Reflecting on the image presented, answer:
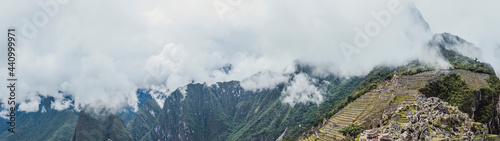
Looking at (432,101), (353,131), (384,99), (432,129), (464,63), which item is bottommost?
(353,131)

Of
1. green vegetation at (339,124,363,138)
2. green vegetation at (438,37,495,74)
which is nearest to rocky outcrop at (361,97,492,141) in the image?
green vegetation at (339,124,363,138)

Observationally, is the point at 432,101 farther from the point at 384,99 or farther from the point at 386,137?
the point at 386,137

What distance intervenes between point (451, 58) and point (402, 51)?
33.5 meters

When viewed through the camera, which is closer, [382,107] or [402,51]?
[382,107]

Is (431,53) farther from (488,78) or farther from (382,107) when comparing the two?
(382,107)

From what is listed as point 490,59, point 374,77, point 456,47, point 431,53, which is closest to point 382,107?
point 374,77

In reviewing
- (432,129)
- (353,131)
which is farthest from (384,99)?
(432,129)

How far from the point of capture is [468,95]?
68.4m

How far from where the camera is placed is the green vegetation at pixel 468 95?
6500cm

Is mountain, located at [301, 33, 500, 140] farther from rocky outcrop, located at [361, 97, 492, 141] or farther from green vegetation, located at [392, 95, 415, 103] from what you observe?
rocky outcrop, located at [361, 97, 492, 141]

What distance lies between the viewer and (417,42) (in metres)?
166

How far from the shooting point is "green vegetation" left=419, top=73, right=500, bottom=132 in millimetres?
65000

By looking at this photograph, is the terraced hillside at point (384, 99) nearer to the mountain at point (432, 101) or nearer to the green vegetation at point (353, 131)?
the mountain at point (432, 101)

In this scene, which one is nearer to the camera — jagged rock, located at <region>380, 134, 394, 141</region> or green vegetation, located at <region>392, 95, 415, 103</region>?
jagged rock, located at <region>380, 134, 394, 141</region>
